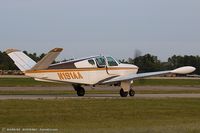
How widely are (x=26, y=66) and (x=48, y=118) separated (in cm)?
1574

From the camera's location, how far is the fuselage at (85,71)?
35844 millimetres

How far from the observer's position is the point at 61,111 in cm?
2398

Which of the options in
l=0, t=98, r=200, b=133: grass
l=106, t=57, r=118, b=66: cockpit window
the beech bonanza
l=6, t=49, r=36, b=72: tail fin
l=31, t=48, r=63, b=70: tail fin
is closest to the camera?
l=0, t=98, r=200, b=133: grass

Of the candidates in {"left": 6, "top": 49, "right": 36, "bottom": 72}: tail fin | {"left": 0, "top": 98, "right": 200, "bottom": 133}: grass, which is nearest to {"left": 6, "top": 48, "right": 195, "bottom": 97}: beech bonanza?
{"left": 6, "top": 49, "right": 36, "bottom": 72}: tail fin

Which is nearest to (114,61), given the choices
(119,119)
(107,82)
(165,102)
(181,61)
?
(107,82)

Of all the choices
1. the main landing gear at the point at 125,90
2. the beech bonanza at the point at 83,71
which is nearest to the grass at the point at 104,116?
the beech bonanza at the point at 83,71

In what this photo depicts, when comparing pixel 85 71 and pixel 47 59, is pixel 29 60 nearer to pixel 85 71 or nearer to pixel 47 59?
pixel 47 59

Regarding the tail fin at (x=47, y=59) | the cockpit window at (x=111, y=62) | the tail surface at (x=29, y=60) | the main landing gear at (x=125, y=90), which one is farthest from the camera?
the cockpit window at (x=111, y=62)

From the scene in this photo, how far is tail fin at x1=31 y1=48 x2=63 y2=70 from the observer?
34.5 meters

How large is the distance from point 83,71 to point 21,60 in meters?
4.20

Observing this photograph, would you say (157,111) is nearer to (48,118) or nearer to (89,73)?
(48,118)

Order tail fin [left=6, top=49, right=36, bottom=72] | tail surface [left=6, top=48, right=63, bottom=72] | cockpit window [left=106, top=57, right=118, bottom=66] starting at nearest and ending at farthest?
tail surface [left=6, top=48, right=63, bottom=72] → tail fin [left=6, top=49, right=36, bottom=72] → cockpit window [left=106, top=57, right=118, bottom=66]

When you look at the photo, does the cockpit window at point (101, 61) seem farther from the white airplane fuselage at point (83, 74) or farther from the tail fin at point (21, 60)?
the tail fin at point (21, 60)

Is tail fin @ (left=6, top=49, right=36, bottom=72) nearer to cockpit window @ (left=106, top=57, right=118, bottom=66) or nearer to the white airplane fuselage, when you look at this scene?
the white airplane fuselage
